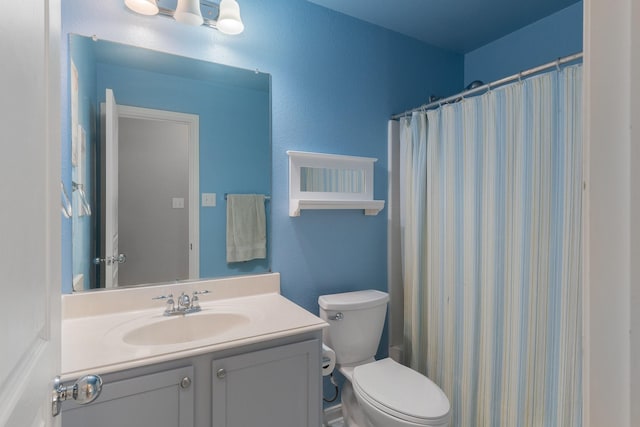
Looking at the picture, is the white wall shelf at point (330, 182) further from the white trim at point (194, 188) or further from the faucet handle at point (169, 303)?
the faucet handle at point (169, 303)

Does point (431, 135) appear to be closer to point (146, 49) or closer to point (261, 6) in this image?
point (261, 6)

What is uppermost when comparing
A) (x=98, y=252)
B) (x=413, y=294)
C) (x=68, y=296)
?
(x=98, y=252)

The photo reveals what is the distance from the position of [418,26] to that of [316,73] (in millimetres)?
787

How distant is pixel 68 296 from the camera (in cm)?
129

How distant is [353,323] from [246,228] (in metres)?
0.75

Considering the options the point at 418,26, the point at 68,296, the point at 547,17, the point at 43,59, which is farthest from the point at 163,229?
the point at 547,17

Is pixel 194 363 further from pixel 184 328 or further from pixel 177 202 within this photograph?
pixel 177 202

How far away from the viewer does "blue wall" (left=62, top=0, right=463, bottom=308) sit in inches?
62.1

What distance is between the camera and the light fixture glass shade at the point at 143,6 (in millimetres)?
1359

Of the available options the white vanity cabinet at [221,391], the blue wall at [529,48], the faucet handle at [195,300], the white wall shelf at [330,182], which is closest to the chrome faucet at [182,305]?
the faucet handle at [195,300]

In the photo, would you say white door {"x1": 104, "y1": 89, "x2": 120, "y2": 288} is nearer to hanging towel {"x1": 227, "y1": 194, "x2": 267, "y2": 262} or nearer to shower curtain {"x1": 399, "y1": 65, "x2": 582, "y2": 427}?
hanging towel {"x1": 227, "y1": 194, "x2": 267, "y2": 262}

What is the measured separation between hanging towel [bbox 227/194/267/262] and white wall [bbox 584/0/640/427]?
146 centimetres

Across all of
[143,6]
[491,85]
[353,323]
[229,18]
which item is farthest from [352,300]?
[143,6]

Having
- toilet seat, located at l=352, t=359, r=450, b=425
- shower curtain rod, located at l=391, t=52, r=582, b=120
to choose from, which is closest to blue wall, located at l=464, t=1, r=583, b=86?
shower curtain rod, located at l=391, t=52, r=582, b=120
